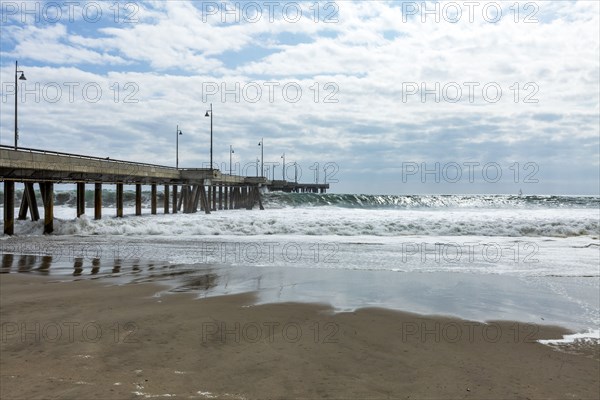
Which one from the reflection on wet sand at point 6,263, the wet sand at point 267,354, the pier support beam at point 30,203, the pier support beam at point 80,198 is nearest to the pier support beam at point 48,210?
the pier support beam at point 30,203

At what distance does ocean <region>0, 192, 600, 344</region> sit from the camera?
8562 mm

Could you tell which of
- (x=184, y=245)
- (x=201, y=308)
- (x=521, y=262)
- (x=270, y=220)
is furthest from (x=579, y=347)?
(x=270, y=220)

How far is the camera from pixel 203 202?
4338 cm

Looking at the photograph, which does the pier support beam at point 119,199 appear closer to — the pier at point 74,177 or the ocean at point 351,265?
the pier at point 74,177

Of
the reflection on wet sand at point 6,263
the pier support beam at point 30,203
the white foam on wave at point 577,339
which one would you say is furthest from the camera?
the pier support beam at point 30,203

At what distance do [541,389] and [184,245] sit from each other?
Answer: 14.7 m

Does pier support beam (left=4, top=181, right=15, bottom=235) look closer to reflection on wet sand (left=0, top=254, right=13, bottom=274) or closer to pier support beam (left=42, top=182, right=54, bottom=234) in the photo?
pier support beam (left=42, top=182, right=54, bottom=234)

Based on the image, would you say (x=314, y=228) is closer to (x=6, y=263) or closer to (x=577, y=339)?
(x=6, y=263)

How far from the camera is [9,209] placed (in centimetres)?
2177

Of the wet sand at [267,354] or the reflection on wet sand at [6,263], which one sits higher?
the reflection on wet sand at [6,263]

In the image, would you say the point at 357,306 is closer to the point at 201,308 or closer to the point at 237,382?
the point at 201,308

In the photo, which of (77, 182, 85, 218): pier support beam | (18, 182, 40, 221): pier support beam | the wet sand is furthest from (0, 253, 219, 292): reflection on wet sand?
(77, 182, 85, 218): pier support beam

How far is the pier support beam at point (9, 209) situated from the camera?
69.9 feet

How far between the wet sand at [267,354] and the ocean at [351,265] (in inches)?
45.3
